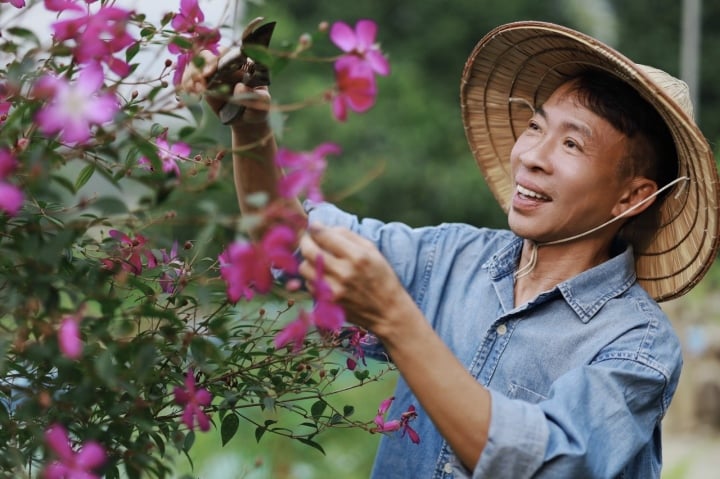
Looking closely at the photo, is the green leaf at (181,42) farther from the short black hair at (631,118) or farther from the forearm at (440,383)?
the short black hair at (631,118)

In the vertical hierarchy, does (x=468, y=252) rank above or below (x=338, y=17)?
above

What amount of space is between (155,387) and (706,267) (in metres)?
0.94

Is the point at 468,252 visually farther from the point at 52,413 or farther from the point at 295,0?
the point at 295,0

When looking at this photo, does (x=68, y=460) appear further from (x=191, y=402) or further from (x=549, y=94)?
(x=549, y=94)

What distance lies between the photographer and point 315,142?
611 inches

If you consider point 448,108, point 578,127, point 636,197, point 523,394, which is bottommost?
point 448,108

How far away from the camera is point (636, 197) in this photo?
5.77ft

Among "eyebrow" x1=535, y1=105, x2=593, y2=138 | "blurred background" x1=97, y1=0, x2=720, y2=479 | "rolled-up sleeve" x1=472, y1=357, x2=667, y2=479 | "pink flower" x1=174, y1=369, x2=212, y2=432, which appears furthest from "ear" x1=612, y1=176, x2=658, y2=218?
"blurred background" x1=97, y1=0, x2=720, y2=479

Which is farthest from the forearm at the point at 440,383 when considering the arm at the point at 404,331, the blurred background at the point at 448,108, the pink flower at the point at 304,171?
the blurred background at the point at 448,108

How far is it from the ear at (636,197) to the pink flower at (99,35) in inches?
36.8

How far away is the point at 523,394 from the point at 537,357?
0.20 feet

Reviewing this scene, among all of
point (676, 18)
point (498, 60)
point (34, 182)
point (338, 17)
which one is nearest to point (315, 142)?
point (338, 17)

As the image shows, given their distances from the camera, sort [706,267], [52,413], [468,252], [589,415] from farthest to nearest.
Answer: [468,252] → [706,267] → [589,415] → [52,413]

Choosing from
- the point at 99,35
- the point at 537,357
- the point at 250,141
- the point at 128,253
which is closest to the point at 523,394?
the point at 537,357
